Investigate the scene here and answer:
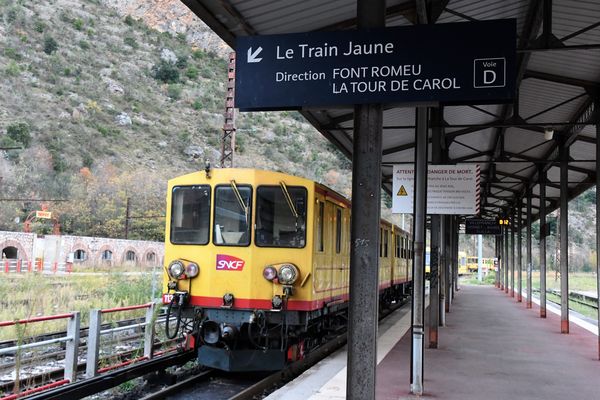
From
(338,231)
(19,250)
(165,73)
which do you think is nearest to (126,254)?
(19,250)

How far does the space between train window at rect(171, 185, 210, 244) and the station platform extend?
8.23ft

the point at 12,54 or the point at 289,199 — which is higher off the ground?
the point at 12,54

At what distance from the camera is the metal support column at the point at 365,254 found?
428 cm

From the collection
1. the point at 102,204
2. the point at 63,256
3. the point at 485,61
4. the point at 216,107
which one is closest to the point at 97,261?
the point at 63,256

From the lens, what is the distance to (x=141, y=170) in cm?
6266

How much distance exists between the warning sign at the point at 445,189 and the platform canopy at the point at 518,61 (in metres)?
0.88

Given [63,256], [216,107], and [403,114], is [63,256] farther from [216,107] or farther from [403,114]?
[216,107]

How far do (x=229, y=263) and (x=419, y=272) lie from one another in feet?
8.53

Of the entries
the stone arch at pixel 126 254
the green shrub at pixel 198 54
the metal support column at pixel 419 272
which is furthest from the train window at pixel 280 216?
the green shrub at pixel 198 54

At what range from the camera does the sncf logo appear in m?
8.16

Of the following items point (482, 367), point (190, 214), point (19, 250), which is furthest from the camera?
point (19, 250)

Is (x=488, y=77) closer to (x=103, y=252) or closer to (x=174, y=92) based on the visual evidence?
(x=103, y=252)

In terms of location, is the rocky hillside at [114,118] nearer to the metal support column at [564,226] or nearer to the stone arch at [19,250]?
the stone arch at [19,250]

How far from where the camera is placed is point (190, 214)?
8711 millimetres
